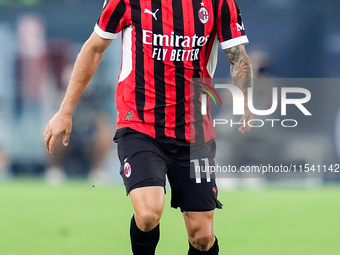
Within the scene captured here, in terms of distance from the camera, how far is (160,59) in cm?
406

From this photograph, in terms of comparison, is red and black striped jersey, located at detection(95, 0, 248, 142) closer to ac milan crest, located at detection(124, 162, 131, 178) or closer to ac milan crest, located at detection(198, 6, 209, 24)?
ac milan crest, located at detection(198, 6, 209, 24)

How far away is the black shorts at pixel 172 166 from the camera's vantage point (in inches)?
153

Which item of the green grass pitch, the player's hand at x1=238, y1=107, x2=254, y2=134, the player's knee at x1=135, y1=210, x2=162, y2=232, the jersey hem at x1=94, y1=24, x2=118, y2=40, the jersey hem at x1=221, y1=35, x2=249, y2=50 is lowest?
the green grass pitch

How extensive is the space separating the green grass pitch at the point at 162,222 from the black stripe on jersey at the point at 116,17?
1989 mm

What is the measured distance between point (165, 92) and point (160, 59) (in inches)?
7.7

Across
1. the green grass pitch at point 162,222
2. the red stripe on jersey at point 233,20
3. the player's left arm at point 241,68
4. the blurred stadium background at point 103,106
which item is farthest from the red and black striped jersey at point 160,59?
the blurred stadium background at point 103,106

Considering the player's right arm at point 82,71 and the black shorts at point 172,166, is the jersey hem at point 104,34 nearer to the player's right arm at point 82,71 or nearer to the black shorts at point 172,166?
the player's right arm at point 82,71

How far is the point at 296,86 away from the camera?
34.3ft

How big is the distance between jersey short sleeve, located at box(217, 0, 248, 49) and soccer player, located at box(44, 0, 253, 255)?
0.04 ft

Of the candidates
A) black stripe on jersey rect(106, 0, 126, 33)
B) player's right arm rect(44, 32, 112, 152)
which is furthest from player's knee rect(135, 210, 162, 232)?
black stripe on jersey rect(106, 0, 126, 33)

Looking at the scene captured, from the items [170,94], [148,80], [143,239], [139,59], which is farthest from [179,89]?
[143,239]

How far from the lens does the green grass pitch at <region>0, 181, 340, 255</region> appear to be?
220 inches

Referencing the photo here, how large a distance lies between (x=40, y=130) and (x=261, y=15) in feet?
12.3

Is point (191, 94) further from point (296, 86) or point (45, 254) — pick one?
point (296, 86)
